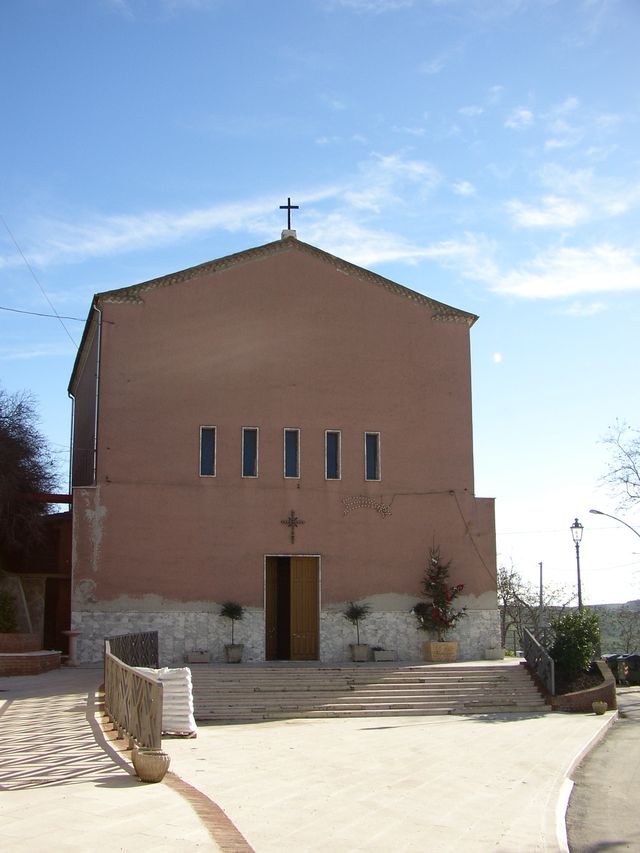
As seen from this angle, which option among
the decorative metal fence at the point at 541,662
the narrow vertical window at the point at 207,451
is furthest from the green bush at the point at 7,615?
the decorative metal fence at the point at 541,662

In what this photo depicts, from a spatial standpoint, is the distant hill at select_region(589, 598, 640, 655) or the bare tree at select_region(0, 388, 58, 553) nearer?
the bare tree at select_region(0, 388, 58, 553)

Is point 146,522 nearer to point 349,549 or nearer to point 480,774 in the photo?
point 349,549

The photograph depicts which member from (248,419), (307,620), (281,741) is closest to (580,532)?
(307,620)

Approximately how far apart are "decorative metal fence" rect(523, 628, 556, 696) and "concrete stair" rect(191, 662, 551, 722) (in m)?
0.31

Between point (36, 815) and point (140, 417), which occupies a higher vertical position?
point (140, 417)

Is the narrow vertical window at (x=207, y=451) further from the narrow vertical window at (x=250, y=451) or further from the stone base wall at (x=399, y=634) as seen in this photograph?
the stone base wall at (x=399, y=634)

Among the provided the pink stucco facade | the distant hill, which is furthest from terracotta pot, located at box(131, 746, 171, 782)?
the distant hill

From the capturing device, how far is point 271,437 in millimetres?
25953

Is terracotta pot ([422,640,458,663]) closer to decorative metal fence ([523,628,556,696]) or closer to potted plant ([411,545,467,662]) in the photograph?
potted plant ([411,545,467,662])

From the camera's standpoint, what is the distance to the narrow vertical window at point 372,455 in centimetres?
2659

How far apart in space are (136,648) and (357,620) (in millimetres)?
7710

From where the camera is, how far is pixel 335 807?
928 centimetres

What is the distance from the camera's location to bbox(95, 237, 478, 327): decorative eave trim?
2597 cm

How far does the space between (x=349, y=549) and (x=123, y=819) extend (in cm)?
1832
